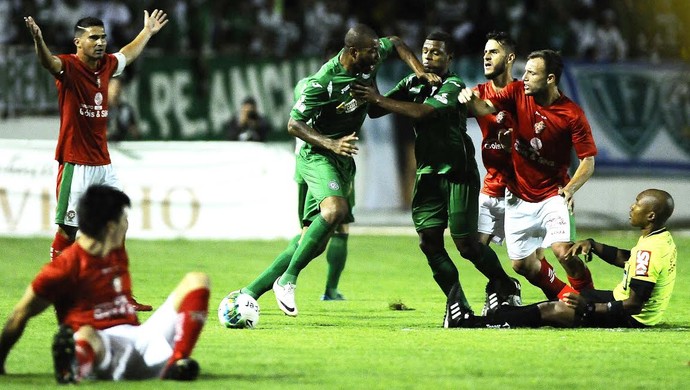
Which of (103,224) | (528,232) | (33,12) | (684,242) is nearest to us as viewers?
(103,224)

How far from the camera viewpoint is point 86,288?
6504 millimetres

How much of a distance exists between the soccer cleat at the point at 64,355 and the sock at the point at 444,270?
13.6 ft

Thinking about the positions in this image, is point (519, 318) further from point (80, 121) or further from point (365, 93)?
point (80, 121)

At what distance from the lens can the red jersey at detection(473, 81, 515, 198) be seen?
10.6 m

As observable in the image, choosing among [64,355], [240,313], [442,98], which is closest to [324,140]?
[442,98]

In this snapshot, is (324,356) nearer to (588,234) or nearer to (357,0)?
(588,234)

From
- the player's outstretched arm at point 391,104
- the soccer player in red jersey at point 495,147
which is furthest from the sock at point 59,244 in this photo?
the soccer player in red jersey at point 495,147

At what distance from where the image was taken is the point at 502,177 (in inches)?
429

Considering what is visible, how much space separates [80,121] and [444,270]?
10.8 feet

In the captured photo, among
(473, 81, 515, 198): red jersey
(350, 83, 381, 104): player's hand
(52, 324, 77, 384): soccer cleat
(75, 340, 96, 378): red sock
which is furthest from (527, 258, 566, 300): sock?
(52, 324, 77, 384): soccer cleat

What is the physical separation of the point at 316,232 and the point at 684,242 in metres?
11.1

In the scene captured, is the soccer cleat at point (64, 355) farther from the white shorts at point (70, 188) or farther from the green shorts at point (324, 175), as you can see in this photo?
the white shorts at point (70, 188)

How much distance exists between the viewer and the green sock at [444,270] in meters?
9.89

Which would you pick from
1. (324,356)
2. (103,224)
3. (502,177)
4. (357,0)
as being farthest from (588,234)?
(103,224)
